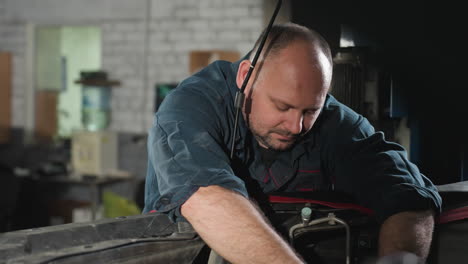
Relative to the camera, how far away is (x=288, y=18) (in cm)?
81

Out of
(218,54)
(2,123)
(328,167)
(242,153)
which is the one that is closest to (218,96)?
(242,153)

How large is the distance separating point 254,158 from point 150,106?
263 centimetres

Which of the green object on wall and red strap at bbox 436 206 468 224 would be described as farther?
the green object on wall

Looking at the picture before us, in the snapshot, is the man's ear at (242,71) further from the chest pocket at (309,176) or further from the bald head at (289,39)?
the chest pocket at (309,176)

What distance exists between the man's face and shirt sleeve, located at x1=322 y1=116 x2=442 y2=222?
0.30 ft

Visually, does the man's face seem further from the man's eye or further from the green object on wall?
the green object on wall

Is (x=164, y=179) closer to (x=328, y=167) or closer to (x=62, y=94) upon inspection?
(x=328, y=167)

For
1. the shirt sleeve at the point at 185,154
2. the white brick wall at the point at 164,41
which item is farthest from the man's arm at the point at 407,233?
the white brick wall at the point at 164,41

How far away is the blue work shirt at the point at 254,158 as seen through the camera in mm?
720

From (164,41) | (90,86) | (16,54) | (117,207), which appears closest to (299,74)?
(117,207)

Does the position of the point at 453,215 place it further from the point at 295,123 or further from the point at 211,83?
the point at 211,83

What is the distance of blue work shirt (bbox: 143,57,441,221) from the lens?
28.4 inches

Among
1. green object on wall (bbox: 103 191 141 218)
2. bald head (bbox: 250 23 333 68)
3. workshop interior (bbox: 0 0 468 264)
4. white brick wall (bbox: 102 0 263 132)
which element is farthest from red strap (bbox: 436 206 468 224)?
white brick wall (bbox: 102 0 263 132)

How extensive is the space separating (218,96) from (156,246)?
270mm
